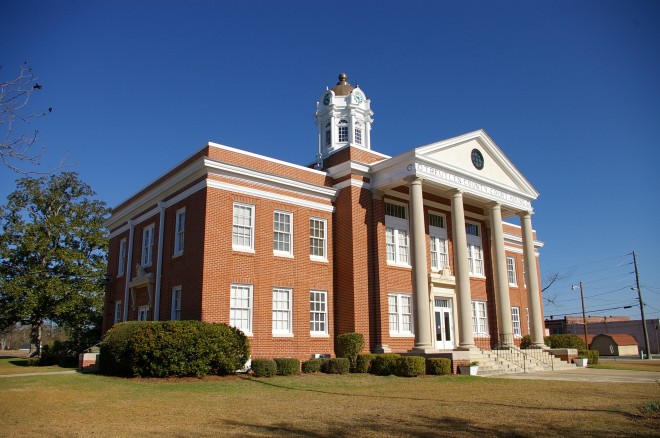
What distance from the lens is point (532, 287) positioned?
3122 cm

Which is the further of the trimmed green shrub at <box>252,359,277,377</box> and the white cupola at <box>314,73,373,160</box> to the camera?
the white cupola at <box>314,73,373,160</box>

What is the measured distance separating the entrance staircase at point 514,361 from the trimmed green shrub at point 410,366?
2.98 metres

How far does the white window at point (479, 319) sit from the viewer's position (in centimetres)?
3259

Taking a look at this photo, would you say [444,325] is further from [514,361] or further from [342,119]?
[342,119]

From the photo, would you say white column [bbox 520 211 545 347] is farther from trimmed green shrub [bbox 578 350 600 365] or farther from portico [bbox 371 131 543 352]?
trimmed green shrub [bbox 578 350 600 365]

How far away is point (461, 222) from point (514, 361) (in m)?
7.14

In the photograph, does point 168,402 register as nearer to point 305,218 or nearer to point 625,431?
point 625,431

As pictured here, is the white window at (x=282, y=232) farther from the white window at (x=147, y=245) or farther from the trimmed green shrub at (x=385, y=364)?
the white window at (x=147, y=245)

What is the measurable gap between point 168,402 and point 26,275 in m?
30.0

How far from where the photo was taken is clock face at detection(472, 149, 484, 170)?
96.3ft

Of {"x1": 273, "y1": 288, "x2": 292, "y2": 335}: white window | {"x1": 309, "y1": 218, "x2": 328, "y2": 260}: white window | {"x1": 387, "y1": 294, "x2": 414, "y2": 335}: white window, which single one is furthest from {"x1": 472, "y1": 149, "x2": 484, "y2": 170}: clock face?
{"x1": 273, "y1": 288, "x2": 292, "y2": 335}: white window

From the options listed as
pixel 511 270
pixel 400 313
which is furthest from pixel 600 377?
pixel 511 270

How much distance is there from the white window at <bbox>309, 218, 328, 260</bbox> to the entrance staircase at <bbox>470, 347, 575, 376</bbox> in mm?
8309

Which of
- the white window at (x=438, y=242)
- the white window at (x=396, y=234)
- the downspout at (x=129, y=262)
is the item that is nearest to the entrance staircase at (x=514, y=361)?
the white window at (x=438, y=242)
